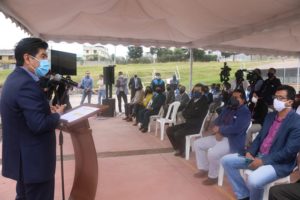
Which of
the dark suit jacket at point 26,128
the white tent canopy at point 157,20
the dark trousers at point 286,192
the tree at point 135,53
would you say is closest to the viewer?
the dark suit jacket at point 26,128

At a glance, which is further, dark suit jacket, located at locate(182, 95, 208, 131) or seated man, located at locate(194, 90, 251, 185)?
dark suit jacket, located at locate(182, 95, 208, 131)

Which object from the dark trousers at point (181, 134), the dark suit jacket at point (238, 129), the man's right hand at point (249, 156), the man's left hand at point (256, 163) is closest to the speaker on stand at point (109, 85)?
the dark trousers at point (181, 134)

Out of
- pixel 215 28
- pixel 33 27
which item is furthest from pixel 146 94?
pixel 33 27

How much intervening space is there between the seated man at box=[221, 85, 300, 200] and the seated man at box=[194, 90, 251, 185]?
16.1 inches

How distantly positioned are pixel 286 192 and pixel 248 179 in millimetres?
444

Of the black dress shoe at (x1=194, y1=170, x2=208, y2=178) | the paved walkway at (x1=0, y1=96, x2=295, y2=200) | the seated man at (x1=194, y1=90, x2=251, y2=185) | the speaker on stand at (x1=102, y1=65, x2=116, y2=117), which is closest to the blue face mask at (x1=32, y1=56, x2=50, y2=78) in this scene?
the paved walkway at (x1=0, y1=96, x2=295, y2=200)

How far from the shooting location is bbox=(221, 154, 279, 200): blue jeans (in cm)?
272

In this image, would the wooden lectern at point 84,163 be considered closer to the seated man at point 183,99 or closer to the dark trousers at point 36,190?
the dark trousers at point 36,190

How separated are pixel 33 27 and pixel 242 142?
5.89 m

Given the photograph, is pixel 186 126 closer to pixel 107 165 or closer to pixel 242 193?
pixel 107 165

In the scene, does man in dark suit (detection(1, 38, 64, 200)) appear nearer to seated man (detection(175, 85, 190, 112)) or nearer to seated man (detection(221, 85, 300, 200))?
seated man (detection(221, 85, 300, 200))

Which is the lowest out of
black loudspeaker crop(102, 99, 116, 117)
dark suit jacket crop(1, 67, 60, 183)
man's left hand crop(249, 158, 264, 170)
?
black loudspeaker crop(102, 99, 116, 117)

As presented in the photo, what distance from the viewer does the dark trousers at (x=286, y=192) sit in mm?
2414

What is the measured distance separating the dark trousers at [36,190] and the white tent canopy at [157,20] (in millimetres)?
3628
